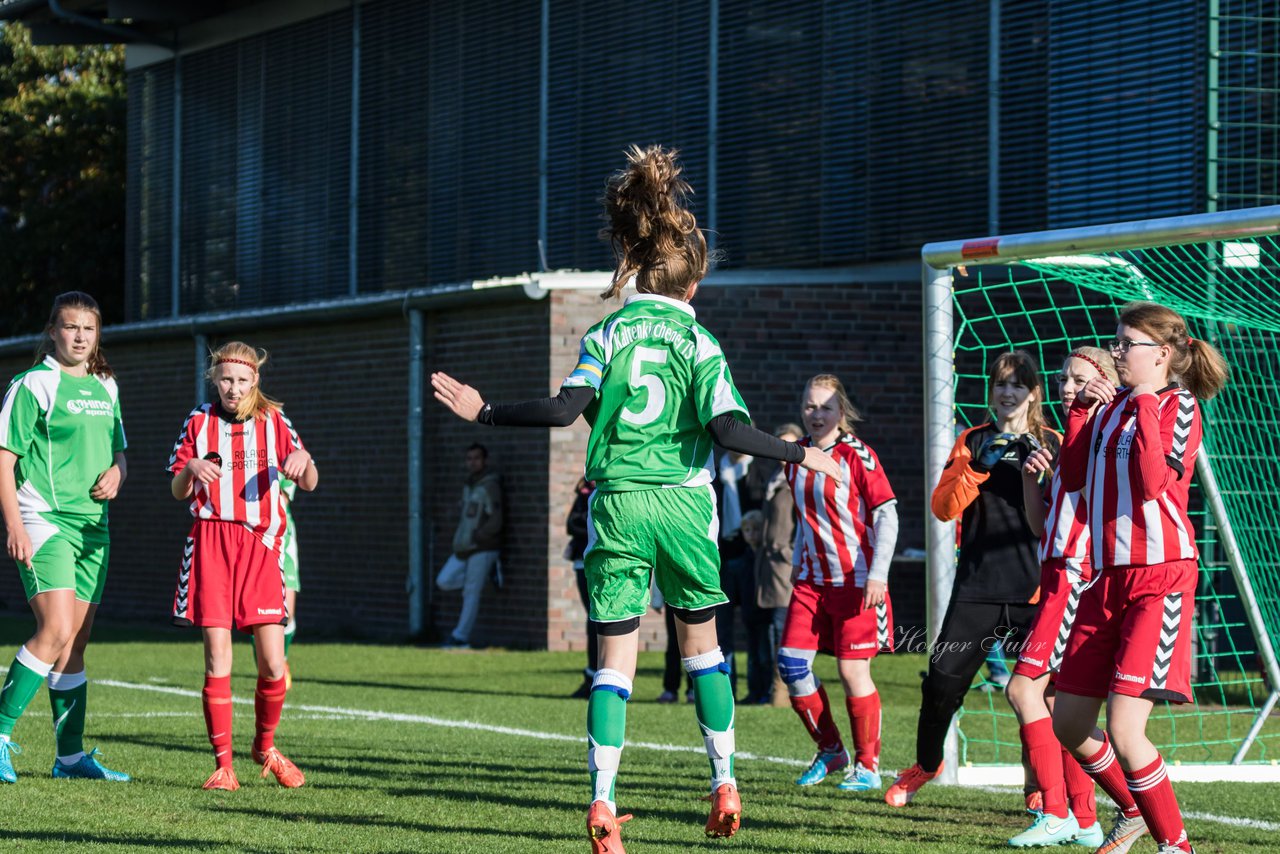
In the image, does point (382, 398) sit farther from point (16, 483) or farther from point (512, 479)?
point (16, 483)

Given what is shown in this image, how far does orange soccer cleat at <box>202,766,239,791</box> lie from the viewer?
7.61 meters

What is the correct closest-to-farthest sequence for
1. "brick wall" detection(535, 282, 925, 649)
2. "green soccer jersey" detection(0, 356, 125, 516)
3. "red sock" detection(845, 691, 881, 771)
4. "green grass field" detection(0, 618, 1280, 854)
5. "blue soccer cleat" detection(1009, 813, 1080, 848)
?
"green grass field" detection(0, 618, 1280, 854), "blue soccer cleat" detection(1009, 813, 1080, 848), "green soccer jersey" detection(0, 356, 125, 516), "red sock" detection(845, 691, 881, 771), "brick wall" detection(535, 282, 925, 649)

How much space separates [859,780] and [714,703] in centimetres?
252

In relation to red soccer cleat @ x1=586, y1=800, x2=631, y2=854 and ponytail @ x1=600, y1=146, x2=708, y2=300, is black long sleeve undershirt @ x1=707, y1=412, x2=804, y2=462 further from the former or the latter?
red soccer cleat @ x1=586, y1=800, x2=631, y2=854

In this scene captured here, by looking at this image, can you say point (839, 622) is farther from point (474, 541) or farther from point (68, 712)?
point (474, 541)

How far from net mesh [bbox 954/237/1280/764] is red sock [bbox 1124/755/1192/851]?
13.0ft

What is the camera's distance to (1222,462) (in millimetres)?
12953

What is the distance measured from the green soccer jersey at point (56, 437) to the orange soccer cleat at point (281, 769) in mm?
1343

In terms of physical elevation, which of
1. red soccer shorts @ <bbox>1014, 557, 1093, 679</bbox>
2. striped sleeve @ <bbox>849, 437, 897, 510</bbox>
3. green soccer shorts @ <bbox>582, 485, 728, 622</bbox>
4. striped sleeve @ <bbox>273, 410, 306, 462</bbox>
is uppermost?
striped sleeve @ <bbox>273, 410, 306, 462</bbox>

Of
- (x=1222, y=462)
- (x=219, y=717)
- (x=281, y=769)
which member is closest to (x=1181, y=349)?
(x=281, y=769)

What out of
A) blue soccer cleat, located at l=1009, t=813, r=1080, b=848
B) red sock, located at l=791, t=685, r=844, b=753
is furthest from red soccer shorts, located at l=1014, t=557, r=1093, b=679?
red sock, located at l=791, t=685, r=844, b=753

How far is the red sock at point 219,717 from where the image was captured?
7.71m

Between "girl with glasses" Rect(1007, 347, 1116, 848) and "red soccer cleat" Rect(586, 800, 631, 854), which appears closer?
"red soccer cleat" Rect(586, 800, 631, 854)

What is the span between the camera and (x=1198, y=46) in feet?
52.0
